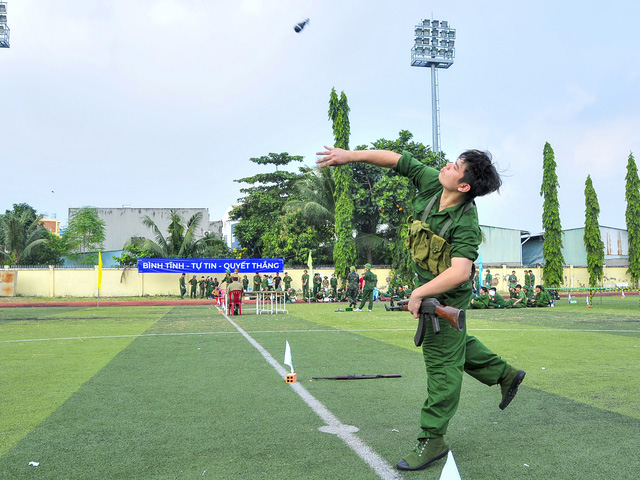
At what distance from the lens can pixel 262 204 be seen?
143ft

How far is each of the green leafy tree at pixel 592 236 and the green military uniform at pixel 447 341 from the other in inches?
1699

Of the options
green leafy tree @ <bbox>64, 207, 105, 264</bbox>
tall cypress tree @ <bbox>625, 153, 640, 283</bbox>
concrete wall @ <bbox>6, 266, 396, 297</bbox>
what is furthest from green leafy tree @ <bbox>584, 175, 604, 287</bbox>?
green leafy tree @ <bbox>64, 207, 105, 264</bbox>

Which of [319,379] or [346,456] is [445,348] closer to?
[346,456]

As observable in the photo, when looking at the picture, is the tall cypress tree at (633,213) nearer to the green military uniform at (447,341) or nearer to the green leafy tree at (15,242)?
the green leafy tree at (15,242)

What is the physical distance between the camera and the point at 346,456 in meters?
3.58

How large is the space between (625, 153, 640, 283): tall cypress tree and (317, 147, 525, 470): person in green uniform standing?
4741 cm

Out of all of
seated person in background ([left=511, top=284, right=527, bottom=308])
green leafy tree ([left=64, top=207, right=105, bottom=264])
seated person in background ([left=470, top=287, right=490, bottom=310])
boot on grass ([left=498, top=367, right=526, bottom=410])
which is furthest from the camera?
green leafy tree ([left=64, top=207, right=105, bottom=264])

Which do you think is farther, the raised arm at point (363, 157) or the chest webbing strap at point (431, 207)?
the raised arm at point (363, 157)

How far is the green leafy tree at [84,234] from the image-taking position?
4666cm

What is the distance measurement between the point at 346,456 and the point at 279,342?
6.67 metres

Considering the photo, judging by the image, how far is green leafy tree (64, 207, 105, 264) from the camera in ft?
153

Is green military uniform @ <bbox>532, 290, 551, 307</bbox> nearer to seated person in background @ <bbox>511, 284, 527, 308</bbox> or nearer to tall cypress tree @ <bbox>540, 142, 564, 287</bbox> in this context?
seated person in background @ <bbox>511, 284, 527, 308</bbox>

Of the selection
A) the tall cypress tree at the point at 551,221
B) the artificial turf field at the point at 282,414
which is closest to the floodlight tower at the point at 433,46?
the tall cypress tree at the point at 551,221

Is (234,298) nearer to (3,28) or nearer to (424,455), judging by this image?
(424,455)
